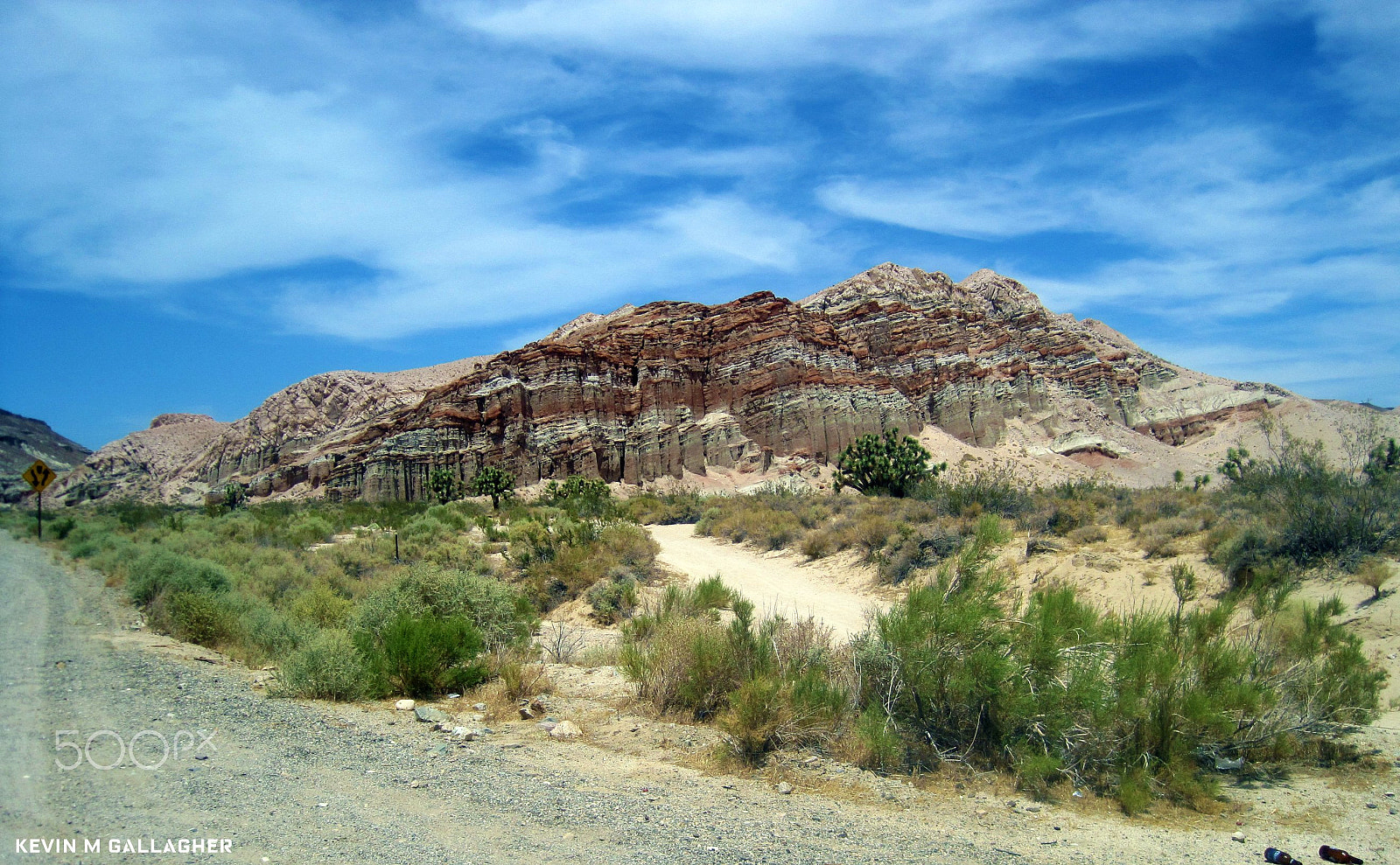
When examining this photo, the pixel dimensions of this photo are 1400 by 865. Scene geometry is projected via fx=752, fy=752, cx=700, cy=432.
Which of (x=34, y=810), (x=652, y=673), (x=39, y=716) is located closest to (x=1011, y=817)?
(x=652, y=673)

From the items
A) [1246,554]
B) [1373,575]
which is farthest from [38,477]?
[1373,575]

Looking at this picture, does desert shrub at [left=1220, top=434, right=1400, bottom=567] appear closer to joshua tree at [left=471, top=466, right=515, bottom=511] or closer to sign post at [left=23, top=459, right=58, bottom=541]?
sign post at [left=23, top=459, right=58, bottom=541]

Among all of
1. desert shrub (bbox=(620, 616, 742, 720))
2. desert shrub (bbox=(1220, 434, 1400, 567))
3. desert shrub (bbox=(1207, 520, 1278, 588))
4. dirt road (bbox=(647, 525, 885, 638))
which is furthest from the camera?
dirt road (bbox=(647, 525, 885, 638))

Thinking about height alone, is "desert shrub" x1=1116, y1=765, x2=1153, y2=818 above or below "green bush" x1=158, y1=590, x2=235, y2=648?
below

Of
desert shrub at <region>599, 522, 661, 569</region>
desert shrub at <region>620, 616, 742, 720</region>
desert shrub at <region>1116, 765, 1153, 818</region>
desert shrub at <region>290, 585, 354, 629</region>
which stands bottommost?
desert shrub at <region>1116, 765, 1153, 818</region>

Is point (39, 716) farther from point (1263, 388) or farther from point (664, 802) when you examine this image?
point (1263, 388)

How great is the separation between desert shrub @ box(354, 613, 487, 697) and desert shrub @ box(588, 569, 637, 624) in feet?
14.9

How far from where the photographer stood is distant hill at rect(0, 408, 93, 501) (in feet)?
288

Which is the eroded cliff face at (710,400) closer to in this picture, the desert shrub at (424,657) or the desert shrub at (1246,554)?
the desert shrub at (1246,554)

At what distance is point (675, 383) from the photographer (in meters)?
74.3

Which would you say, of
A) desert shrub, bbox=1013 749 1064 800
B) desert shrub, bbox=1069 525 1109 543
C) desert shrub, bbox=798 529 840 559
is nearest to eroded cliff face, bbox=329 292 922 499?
desert shrub, bbox=798 529 840 559

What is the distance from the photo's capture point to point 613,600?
42.8ft

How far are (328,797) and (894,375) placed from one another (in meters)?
82.8

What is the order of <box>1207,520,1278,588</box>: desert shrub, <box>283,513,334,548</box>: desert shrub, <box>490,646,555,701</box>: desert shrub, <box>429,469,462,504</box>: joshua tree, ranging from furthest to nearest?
<box>429,469,462,504</box>: joshua tree → <box>283,513,334,548</box>: desert shrub → <box>1207,520,1278,588</box>: desert shrub → <box>490,646,555,701</box>: desert shrub
